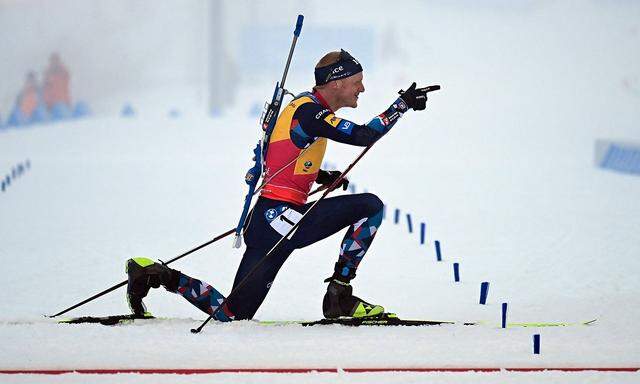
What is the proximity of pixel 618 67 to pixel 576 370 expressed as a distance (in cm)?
4221

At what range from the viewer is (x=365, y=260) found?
9.17m

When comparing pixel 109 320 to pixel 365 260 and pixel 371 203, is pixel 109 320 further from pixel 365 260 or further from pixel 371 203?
pixel 365 260

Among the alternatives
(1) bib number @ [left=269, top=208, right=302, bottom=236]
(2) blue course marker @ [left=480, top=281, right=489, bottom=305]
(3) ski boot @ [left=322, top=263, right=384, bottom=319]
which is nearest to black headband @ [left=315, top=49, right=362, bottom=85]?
(1) bib number @ [left=269, top=208, right=302, bottom=236]

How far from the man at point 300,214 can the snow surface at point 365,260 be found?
0.25 meters

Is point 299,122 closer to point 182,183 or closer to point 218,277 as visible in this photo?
point 218,277

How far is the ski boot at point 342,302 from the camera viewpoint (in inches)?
234

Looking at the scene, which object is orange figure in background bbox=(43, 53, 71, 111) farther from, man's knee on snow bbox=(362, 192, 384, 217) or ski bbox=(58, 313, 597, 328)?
man's knee on snow bbox=(362, 192, 384, 217)

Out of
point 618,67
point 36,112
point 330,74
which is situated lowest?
point 330,74

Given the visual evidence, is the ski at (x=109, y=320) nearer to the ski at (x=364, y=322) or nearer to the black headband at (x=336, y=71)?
the ski at (x=364, y=322)

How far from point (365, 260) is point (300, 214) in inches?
134

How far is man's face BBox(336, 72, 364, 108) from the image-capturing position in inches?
234

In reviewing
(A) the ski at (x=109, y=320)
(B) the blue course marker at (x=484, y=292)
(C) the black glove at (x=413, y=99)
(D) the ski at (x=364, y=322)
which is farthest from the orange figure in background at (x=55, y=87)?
(C) the black glove at (x=413, y=99)

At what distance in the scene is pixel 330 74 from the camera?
5.91m

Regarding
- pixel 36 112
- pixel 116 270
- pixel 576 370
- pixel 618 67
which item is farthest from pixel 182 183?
pixel 618 67
